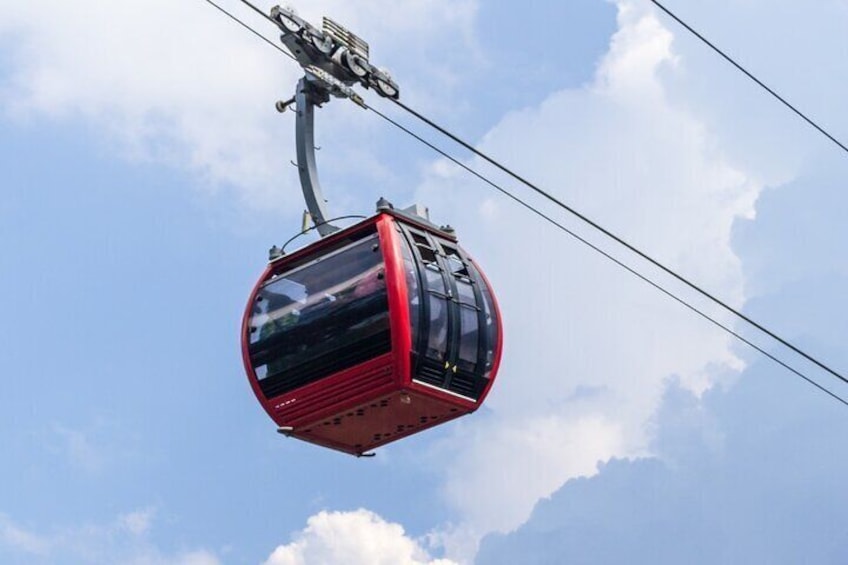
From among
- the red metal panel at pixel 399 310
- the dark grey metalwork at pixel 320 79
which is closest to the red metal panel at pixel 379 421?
the red metal panel at pixel 399 310

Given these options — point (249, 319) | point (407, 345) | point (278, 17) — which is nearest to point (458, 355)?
point (407, 345)

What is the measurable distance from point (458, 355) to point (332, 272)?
1722 millimetres

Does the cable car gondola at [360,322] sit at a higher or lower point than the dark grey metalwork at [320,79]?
lower

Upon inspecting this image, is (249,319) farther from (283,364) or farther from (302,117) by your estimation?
(302,117)

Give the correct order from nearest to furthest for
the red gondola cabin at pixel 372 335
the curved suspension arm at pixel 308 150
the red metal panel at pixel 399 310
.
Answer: the red metal panel at pixel 399 310, the red gondola cabin at pixel 372 335, the curved suspension arm at pixel 308 150

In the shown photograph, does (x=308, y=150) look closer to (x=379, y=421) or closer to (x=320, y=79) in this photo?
(x=320, y=79)

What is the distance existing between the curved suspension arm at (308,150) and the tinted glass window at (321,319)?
0.98 meters

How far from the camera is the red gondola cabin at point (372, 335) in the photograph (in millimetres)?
20562

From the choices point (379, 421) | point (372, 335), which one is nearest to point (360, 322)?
point (372, 335)

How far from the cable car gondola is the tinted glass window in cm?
1

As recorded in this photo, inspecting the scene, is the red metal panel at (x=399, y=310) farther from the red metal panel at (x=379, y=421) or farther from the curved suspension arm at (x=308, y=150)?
the curved suspension arm at (x=308, y=150)

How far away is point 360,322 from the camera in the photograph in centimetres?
2078

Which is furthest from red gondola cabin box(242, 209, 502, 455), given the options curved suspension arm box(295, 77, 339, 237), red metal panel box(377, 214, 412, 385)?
curved suspension arm box(295, 77, 339, 237)

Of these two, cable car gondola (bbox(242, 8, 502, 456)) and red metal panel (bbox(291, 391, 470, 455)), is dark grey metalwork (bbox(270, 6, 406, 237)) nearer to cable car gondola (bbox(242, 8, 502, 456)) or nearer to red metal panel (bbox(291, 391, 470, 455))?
cable car gondola (bbox(242, 8, 502, 456))
